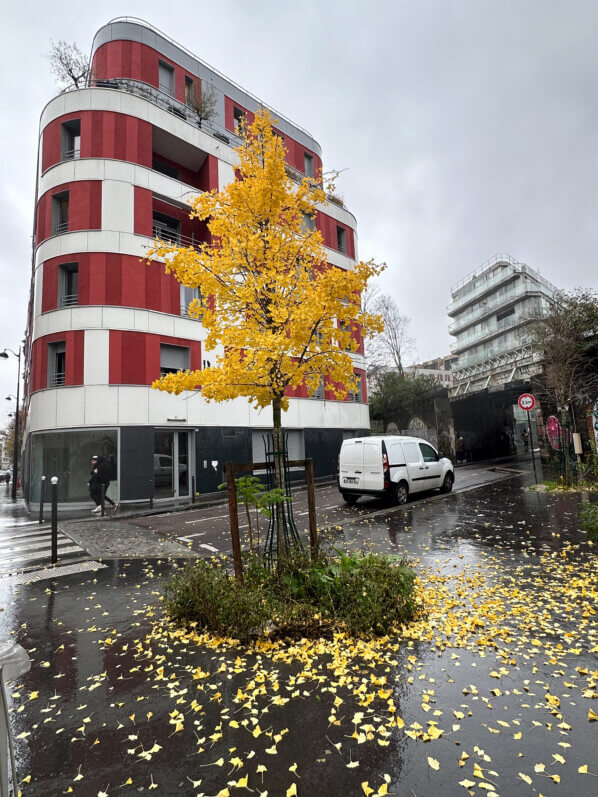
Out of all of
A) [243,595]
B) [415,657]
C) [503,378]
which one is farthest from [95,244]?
[503,378]

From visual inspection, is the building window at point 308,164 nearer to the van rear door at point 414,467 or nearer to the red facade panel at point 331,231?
the red facade panel at point 331,231

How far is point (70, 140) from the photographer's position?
18297mm

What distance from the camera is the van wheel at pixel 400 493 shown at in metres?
11.7

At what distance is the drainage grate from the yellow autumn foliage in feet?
12.9

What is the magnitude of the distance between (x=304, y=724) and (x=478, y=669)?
153 cm

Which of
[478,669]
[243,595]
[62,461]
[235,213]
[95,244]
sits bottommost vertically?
[478,669]

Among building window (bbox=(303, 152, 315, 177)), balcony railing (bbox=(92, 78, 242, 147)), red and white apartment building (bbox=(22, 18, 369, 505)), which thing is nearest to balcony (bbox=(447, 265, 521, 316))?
building window (bbox=(303, 152, 315, 177))

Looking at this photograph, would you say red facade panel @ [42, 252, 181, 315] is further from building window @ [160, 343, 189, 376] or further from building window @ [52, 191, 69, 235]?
building window @ [160, 343, 189, 376]

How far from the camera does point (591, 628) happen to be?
399 centimetres

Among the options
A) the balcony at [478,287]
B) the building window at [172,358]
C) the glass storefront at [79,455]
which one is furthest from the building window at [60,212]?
the balcony at [478,287]

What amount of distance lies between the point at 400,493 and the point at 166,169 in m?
19.0

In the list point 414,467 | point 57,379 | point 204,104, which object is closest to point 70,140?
point 204,104

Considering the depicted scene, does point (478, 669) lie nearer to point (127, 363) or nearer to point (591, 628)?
point (591, 628)

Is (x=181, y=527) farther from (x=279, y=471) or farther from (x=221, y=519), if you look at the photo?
(x=279, y=471)
